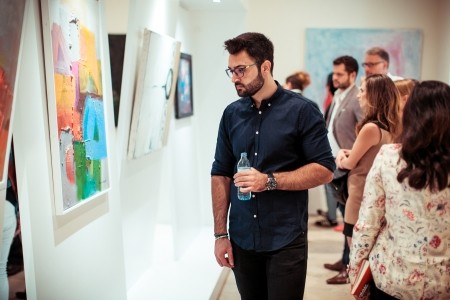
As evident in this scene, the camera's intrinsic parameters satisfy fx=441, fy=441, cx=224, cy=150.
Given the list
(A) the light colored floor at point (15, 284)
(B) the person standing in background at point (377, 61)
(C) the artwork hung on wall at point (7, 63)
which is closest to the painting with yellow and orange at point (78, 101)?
(C) the artwork hung on wall at point (7, 63)

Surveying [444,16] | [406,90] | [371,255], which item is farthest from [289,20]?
[371,255]

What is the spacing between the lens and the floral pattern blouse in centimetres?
151

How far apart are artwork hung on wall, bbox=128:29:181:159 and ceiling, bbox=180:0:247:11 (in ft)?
2.93

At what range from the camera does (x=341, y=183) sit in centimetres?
294

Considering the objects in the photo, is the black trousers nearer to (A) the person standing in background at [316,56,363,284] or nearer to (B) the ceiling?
(A) the person standing in background at [316,56,363,284]

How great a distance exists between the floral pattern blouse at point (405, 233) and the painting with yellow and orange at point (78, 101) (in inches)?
46.4

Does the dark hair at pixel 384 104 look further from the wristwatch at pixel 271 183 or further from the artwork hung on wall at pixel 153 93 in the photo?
the artwork hung on wall at pixel 153 93

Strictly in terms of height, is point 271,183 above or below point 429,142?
below

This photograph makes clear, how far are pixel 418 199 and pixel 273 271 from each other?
69 centimetres

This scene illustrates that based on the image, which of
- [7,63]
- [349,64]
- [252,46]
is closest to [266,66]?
[252,46]

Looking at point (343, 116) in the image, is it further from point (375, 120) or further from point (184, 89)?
point (184, 89)

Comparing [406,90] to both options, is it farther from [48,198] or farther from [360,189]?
[48,198]

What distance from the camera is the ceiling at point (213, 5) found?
12.8 ft

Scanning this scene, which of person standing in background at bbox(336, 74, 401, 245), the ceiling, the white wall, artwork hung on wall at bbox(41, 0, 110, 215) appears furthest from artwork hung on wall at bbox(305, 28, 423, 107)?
the white wall
